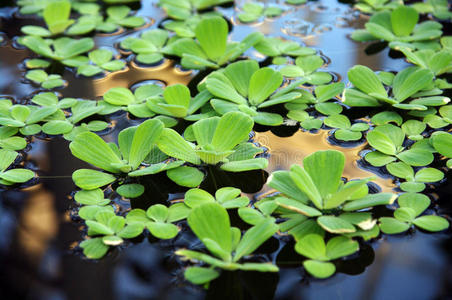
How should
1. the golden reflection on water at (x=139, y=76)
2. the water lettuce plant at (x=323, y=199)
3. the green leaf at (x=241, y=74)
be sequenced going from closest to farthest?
the water lettuce plant at (x=323, y=199) → the green leaf at (x=241, y=74) → the golden reflection on water at (x=139, y=76)

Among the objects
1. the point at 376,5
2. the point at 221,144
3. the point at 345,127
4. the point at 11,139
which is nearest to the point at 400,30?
the point at 376,5

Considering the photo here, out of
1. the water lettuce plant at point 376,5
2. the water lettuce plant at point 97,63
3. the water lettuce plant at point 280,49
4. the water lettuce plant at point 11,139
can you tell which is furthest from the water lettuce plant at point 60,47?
the water lettuce plant at point 376,5

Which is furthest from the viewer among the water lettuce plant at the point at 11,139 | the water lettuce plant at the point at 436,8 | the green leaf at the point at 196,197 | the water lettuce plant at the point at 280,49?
the water lettuce plant at the point at 436,8

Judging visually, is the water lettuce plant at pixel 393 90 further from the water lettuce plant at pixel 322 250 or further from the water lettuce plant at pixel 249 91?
the water lettuce plant at pixel 322 250

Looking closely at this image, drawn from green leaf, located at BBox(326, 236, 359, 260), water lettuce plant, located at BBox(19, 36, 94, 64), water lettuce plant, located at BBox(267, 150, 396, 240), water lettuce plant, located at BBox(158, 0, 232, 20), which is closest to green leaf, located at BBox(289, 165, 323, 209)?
water lettuce plant, located at BBox(267, 150, 396, 240)

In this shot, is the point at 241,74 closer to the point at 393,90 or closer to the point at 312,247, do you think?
the point at 393,90

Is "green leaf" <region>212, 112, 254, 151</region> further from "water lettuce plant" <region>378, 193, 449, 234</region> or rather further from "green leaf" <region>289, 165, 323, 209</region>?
"water lettuce plant" <region>378, 193, 449, 234</region>
